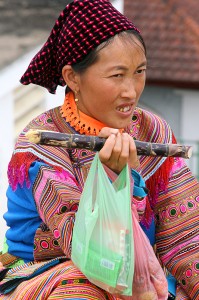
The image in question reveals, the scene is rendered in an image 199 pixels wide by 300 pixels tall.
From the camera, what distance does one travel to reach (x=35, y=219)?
4434 millimetres

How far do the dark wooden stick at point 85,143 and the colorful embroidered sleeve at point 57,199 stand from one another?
37cm

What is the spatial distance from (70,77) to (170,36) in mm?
16253

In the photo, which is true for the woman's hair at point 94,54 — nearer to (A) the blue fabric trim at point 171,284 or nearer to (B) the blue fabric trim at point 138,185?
(B) the blue fabric trim at point 138,185

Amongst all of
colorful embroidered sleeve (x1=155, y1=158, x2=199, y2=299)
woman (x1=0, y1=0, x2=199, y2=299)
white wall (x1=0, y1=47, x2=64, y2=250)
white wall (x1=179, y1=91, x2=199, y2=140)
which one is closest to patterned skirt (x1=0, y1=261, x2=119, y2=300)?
woman (x1=0, y1=0, x2=199, y2=299)

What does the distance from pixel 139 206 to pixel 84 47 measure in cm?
64

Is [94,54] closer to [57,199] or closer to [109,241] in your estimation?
[57,199]

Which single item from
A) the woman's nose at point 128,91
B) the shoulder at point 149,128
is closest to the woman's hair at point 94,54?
the woman's nose at point 128,91

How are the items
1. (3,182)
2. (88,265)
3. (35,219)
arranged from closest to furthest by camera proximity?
(88,265), (35,219), (3,182)

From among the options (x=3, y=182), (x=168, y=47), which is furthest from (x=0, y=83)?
(x=168, y=47)

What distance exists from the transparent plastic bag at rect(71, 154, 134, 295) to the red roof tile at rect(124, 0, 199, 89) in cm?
1586

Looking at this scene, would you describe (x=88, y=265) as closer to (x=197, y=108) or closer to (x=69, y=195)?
(x=69, y=195)

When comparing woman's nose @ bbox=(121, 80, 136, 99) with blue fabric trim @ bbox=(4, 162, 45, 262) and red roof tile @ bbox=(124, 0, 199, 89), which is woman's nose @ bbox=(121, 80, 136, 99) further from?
red roof tile @ bbox=(124, 0, 199, 89)

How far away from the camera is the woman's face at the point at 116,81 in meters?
4.20

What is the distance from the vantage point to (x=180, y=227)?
14.9 ft
